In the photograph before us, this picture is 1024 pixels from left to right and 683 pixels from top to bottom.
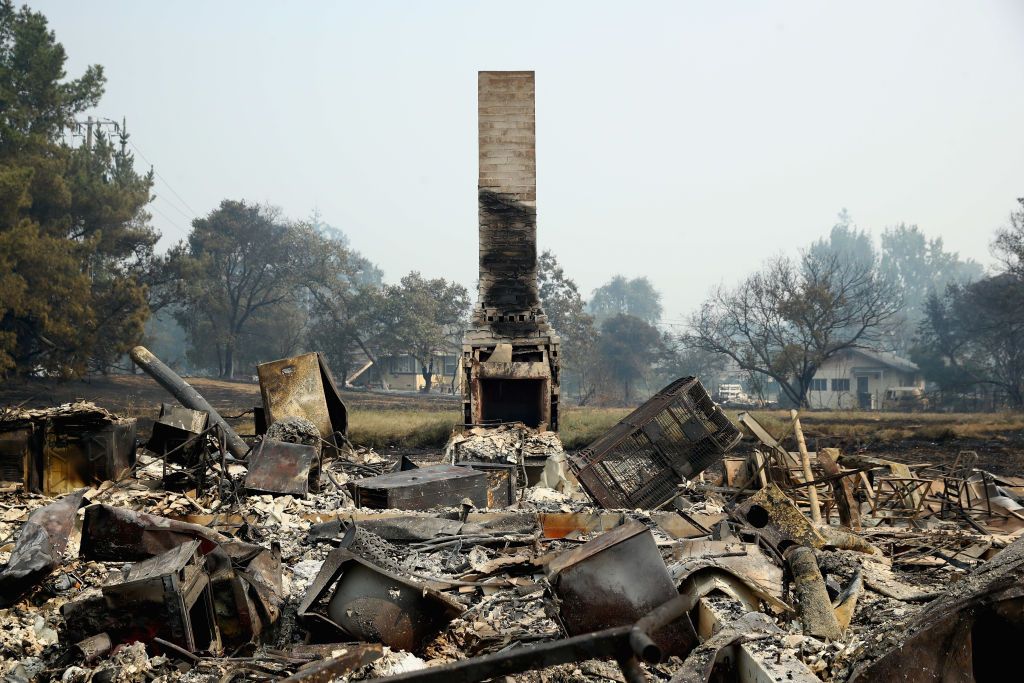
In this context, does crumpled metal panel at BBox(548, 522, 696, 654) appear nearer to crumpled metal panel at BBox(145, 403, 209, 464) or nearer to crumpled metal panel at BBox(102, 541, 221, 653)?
crumpled metal panel at BBox(102, 541, 221, 653)

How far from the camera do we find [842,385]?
1661 inches

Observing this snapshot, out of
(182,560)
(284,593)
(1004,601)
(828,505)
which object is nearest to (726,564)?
(1004,601)

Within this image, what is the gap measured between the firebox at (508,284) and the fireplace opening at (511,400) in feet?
0.08

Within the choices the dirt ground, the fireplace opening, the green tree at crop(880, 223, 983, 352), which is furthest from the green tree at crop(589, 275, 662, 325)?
the fireplace opening

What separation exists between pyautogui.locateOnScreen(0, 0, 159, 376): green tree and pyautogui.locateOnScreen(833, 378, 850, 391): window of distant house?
113 ft

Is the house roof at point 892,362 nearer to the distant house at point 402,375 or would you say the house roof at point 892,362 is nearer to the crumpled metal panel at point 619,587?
the distant house at point 402,375

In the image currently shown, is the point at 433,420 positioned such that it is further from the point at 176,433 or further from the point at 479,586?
the point at 479,586

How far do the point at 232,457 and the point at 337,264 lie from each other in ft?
121

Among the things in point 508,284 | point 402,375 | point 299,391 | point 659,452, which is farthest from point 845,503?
point 402,375

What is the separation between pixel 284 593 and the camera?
18.1 feet

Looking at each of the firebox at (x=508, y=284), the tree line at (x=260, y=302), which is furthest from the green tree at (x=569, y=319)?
the firebox at (x=508, y=284)

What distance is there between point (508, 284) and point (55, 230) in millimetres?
17743

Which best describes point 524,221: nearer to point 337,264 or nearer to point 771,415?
point 771,415

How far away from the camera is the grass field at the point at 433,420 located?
1988 cm
